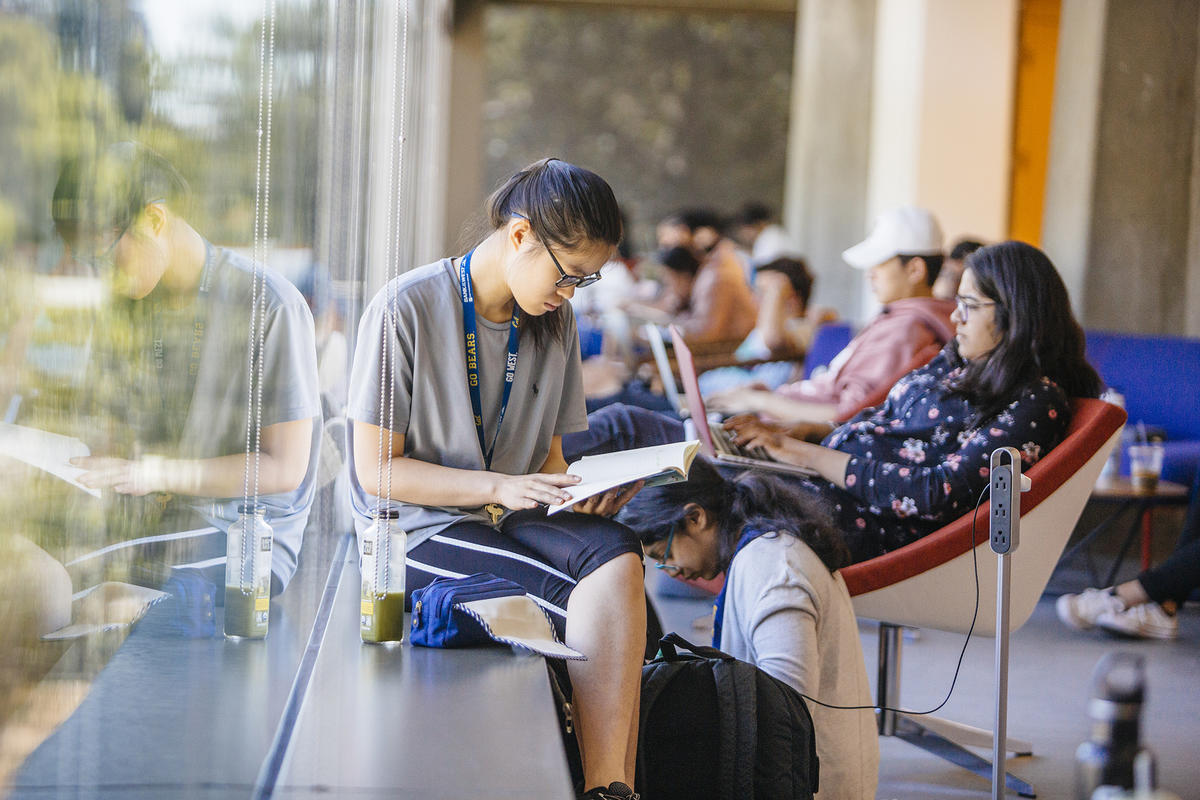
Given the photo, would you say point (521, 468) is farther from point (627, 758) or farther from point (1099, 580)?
point (1099, 580)

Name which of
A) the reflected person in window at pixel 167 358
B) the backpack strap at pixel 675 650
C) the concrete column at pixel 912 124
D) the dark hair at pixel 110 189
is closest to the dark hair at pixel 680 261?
the concrete column at pixel 912 124

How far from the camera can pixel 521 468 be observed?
7.44 ft

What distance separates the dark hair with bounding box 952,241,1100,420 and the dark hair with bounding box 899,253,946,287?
1115 millimetres

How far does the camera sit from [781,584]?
227cm

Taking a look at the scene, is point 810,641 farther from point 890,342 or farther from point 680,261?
point 680,261

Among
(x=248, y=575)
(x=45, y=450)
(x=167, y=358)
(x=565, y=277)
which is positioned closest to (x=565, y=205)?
(x=565, y=277)

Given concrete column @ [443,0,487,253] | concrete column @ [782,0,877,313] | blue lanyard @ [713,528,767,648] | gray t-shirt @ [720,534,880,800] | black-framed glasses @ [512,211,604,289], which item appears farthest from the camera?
concrete column @ [443,0,487,253]

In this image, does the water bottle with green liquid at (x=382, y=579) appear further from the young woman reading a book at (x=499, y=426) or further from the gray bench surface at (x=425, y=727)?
the young woman reading a book at (x=499, y=426)

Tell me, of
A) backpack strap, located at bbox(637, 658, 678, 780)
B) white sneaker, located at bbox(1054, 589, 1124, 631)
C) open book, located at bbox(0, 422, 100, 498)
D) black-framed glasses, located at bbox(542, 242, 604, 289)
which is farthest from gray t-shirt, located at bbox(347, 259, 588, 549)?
white sneaker, located at bbox(1054, 589, 1124, 631)

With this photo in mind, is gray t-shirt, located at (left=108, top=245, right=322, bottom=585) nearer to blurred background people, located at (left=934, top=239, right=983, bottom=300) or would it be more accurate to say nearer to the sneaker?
the sneaker

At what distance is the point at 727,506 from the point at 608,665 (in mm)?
690

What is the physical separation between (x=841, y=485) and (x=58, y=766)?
2.30m

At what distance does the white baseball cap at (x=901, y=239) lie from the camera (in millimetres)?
3936

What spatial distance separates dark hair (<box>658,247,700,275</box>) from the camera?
8.27 metres
